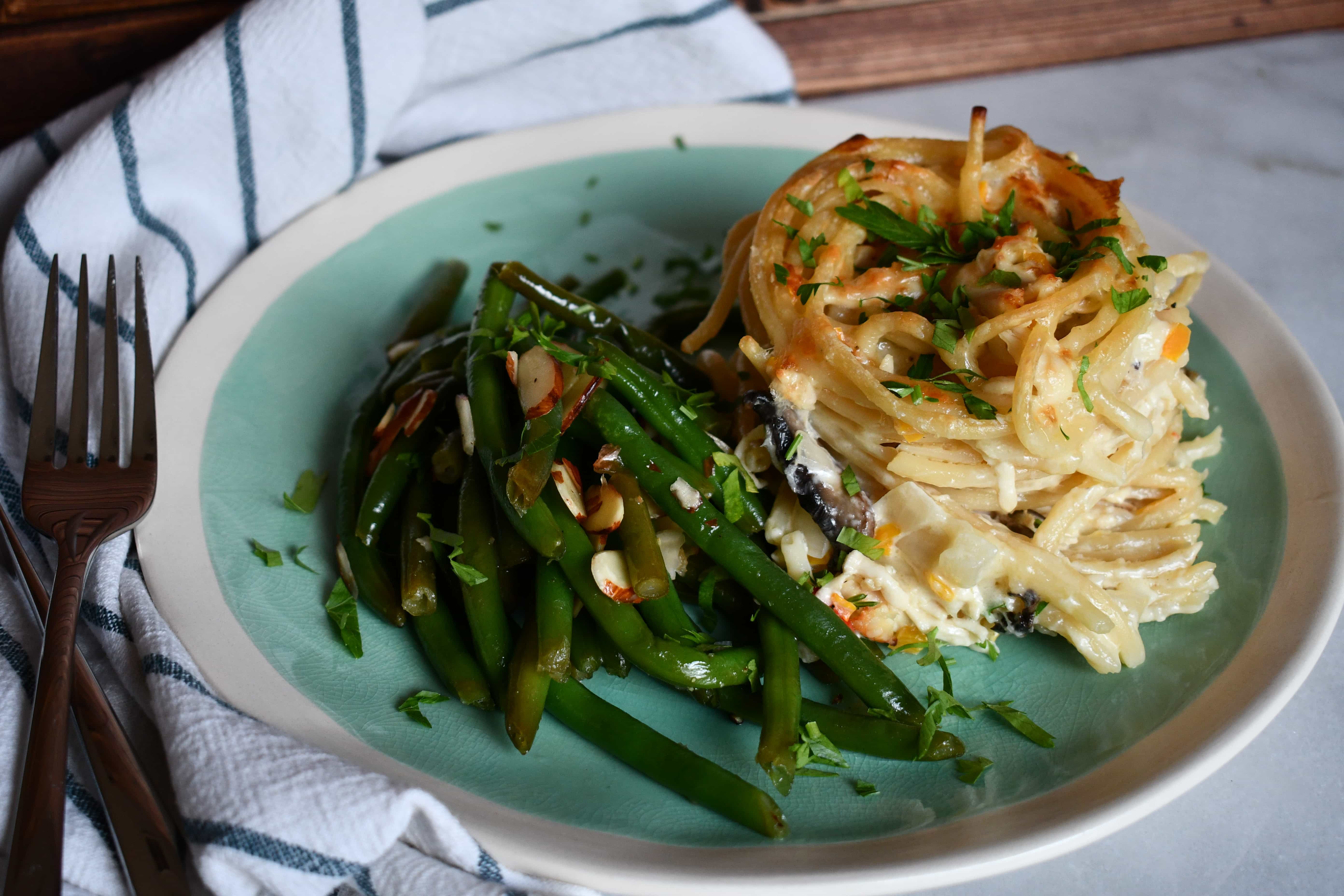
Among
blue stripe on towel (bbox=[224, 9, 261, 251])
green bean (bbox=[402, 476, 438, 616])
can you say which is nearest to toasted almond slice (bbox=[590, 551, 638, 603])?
green bean (bbox=[402, 476, 438, 616])

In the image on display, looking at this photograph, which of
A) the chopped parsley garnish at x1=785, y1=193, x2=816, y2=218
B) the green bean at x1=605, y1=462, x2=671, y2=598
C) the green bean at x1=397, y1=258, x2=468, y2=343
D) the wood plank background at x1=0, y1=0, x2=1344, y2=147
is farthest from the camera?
the wood plank background at x1=0, y1=0, x2=1344, y2=147

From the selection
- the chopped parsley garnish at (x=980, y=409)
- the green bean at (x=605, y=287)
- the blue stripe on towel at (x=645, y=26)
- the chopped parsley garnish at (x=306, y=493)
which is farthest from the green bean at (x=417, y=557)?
the blue stripe on towel at (x=645, y=26)

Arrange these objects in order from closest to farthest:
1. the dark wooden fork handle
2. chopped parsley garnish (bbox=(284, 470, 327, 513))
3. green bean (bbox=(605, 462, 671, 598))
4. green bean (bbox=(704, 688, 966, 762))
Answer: the dark wooden fork handle → green bean (bbox=(704, 688, 966, 762)) → green bean (bbox=(605, 462, 671, 598)) → chopped parsley garnish (bbox=(284, 470, 327, 513))

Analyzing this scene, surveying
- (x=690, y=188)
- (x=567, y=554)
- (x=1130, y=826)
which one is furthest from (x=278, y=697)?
(x=690, y=188)

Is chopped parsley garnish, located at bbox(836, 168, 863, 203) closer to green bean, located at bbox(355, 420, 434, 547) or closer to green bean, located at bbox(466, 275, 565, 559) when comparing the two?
green bean, located at bbox(466, 275, 565, 559)

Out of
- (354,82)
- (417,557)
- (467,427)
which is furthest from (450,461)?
(354,82)

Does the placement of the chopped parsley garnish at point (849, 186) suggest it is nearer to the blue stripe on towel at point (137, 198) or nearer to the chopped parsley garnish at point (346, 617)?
the chopped parsley garnish at point (346, 617)

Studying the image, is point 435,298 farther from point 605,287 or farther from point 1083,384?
point 1083,384

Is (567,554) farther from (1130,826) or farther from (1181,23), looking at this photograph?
(1181,23)
